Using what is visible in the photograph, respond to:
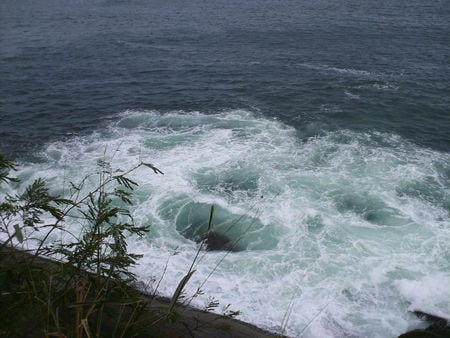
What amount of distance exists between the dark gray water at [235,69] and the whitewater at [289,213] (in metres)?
2.48

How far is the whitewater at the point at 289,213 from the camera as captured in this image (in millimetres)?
12352

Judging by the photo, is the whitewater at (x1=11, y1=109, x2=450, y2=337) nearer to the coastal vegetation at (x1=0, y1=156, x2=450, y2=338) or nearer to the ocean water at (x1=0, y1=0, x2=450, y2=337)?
the ocean water at (x1=0, y1=0, x2=450, y2=337)

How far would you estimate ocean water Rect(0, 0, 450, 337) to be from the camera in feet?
42.8

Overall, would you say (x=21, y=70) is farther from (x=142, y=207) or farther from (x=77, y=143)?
(x=142, y=207)

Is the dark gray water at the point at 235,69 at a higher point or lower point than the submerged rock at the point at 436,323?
higher

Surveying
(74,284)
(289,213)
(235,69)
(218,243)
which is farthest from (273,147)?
(74,284)

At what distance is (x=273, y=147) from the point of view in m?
21.9

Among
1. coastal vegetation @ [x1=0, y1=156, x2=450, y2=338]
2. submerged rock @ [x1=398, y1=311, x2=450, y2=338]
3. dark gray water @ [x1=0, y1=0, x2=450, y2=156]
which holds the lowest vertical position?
submerged rock @ [x1=398, y1=311, x2=450, y2=338]

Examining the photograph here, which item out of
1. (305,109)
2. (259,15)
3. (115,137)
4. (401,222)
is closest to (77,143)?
(115,137)

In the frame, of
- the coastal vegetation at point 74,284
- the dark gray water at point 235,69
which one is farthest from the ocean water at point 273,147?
the coastal vegetation at point 74,284

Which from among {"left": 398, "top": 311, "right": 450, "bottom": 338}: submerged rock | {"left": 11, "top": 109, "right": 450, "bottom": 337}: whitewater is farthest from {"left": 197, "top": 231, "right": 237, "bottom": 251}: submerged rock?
{"left": 398, "top": 311, "right": 450, "bottom": 338}: submerged rock

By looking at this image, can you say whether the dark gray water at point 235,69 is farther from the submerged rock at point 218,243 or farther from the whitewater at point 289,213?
the submerged rock at point 218,243

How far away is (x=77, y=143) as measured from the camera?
75.2ft

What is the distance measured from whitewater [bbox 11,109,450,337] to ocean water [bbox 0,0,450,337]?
75 mm
